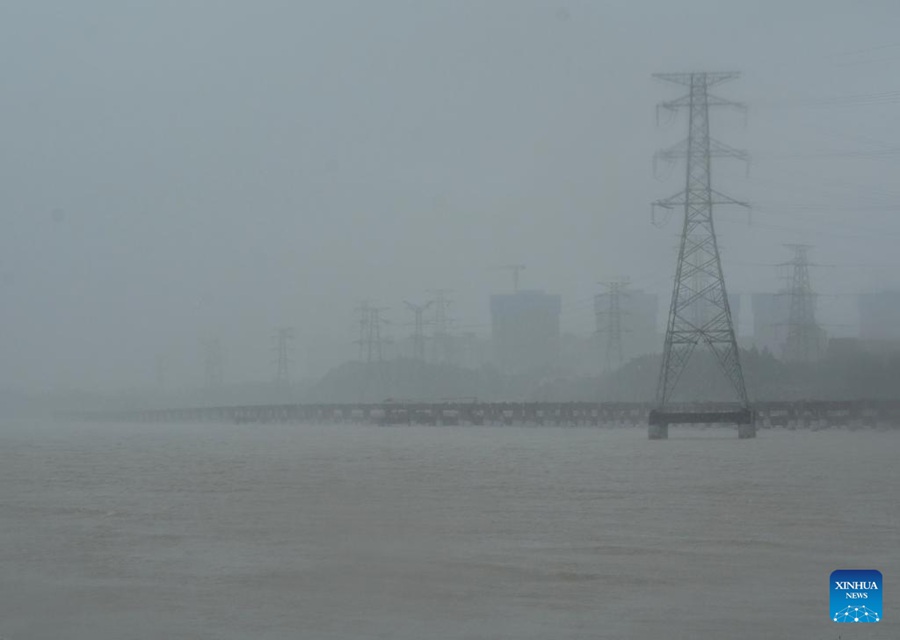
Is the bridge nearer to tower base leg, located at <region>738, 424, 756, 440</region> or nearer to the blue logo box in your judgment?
Answer: tower base leg, located at <region>738, 424, 756, 440</region>

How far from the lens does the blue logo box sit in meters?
8.32

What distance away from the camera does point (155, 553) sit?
13211mm

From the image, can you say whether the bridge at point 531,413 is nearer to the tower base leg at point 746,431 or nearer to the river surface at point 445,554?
the tower base leg at point 746,431

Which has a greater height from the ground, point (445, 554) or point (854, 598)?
point (854, 598)

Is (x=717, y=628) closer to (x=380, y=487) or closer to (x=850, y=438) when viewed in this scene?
(x=380, y=487)

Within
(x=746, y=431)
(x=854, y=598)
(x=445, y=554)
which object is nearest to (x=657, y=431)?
(x=746, y=431)

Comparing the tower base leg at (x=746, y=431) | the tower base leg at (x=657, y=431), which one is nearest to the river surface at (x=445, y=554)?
the tower base leg at (x=657, y=431)

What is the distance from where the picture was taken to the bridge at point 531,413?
1966 inches

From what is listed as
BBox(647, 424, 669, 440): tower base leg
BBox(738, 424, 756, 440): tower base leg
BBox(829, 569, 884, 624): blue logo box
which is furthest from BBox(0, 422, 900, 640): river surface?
BBox(738, 424, 756, 440): tower base leg

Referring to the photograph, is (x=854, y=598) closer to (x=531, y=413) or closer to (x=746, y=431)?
(x=746, y=431)

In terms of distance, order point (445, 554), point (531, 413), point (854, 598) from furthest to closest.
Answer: point (531, 413)
point (445, 554)
point (854, 598)

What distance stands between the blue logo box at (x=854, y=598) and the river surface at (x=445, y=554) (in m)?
0.40

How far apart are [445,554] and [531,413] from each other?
61406mm

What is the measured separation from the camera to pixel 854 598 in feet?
27.7
